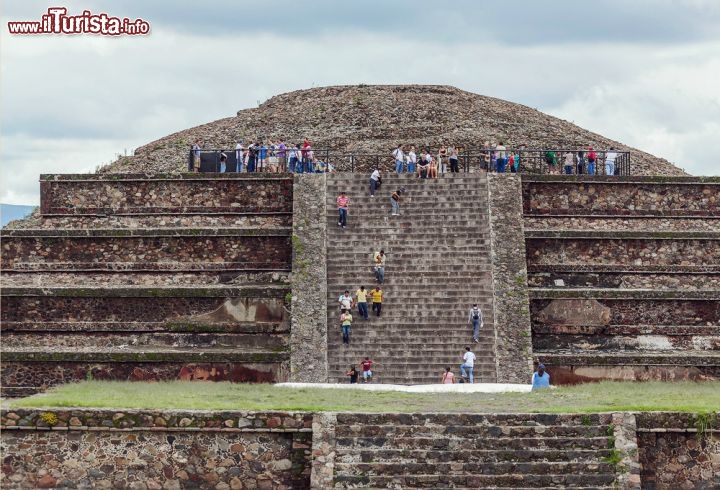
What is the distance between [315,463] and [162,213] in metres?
14.3

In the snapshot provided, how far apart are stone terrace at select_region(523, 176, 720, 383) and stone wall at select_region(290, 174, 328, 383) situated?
15.6ft

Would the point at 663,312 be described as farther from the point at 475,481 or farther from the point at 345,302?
the point at 475,481

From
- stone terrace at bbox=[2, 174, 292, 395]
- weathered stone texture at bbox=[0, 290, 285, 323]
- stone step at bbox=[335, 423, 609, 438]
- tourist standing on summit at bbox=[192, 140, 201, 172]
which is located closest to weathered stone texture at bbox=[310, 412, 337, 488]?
stone step at bbox=[335, 423, 609, 438]

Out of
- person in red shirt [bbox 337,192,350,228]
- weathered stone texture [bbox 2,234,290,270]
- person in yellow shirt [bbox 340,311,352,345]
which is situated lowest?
person in yellow shirt [bbox 340,311,352,345]

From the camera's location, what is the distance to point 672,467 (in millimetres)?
18062

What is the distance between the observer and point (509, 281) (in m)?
27.8

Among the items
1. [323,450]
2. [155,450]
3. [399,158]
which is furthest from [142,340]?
[323,450]

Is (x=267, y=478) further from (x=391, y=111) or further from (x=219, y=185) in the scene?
(x=391, y=111)

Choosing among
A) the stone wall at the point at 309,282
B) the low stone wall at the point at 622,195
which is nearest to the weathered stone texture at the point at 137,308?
the stone wall at the point at 309,282

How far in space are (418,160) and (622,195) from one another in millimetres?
5829

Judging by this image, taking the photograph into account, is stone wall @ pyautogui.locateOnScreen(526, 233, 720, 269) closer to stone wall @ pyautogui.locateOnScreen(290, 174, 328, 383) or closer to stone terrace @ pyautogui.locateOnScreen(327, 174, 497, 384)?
stone terrace @ pyautogui.locateOnScreen(327, 174, 497, 384)

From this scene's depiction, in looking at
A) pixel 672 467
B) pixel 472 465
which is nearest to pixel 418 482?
pixel 472 465

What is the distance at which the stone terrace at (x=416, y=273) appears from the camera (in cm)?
2612

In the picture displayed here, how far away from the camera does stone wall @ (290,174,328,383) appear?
84.8 feet
